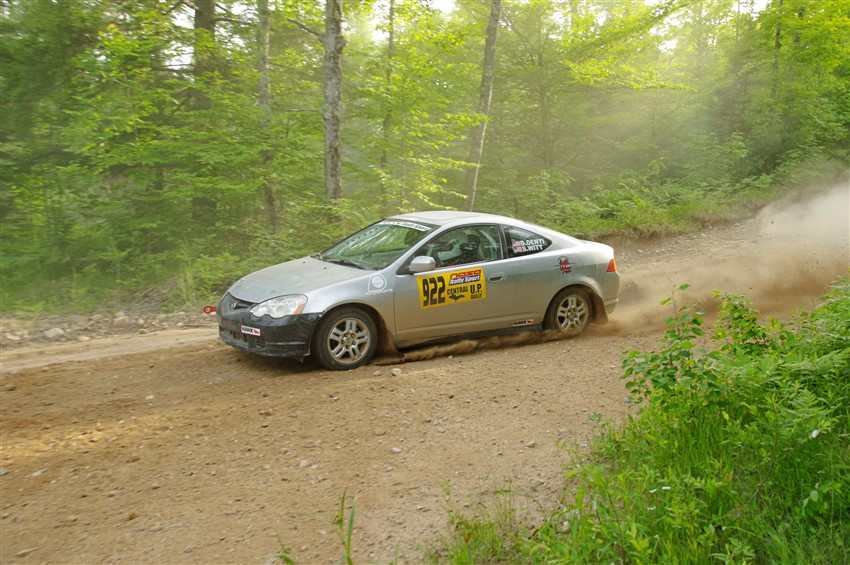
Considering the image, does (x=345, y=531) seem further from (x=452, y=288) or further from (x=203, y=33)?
(x=203, y=33)

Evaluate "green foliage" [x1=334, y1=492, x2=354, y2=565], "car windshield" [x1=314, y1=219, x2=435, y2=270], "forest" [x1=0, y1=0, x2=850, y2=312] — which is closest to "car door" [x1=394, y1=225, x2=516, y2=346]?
"car windshield" [x1=314, y1=219, x2=435, y2=270]

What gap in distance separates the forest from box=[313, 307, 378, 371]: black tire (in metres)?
5.24

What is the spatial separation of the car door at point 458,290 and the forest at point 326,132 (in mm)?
5247

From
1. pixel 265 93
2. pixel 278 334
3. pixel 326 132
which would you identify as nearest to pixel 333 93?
pixel 326 132

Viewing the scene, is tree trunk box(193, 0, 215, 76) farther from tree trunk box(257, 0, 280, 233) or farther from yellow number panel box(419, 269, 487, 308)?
yellow number panel box(419, 269, 487, 308)

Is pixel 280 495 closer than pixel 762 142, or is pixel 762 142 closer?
pixel 280 495

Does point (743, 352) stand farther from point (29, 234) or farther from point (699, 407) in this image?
point (29, 234)

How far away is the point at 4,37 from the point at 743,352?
13731mm

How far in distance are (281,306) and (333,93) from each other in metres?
6.97

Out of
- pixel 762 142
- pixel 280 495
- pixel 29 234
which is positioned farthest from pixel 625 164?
pixel 280 495

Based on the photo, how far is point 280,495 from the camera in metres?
4.58

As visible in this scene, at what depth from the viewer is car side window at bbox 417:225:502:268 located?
7781mm

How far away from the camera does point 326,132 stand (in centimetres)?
1290

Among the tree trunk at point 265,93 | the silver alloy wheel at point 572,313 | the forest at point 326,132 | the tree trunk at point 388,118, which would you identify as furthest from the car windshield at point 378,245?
the tree trunk at point 265,93
